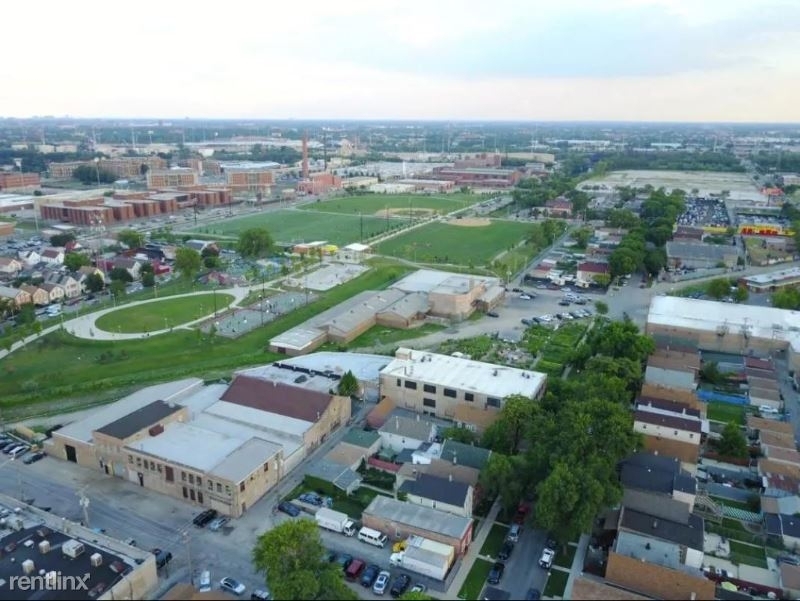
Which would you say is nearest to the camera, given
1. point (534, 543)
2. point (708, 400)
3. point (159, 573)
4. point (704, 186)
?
point (159, 573)

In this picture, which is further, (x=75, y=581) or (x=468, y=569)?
(x=468, y=569)

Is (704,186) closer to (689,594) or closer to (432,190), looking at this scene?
(432,190)

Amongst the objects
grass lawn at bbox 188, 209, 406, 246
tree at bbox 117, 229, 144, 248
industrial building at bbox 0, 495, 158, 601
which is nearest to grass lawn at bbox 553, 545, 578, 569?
industrial building at bbox 0, 495, 158, 601

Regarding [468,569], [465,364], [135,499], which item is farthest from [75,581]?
[465,364]

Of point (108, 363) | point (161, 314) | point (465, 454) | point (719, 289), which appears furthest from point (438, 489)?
point (719, 289)

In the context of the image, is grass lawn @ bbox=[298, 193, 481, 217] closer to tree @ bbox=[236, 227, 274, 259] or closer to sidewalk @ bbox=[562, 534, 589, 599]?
tree @ bbox=[236, 227, 274, 259]

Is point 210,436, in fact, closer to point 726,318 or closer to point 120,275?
point 120,275
